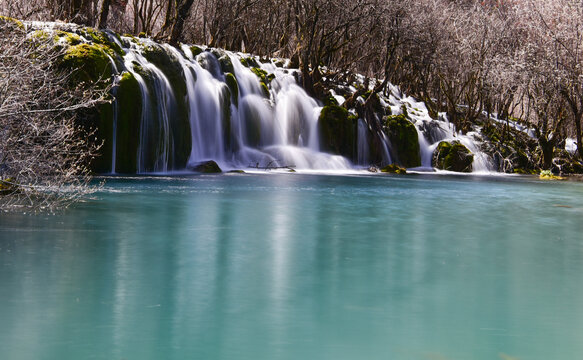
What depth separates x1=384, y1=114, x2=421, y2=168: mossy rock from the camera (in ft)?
120

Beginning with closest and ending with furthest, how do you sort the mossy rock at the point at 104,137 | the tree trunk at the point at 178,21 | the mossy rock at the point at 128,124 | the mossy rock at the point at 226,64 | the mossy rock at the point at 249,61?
the mossy rock at the point at 104,137
the mossy rock at the point at 128,124
the tree trunk at the point at 178,21
the mossy rock at the point at 226,64
the mossy rock at the point at 249,61

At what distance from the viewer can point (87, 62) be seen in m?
21.5

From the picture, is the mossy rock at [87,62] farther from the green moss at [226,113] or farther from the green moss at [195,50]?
the green moss at [195,50]

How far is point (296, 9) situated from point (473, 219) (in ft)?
77.2

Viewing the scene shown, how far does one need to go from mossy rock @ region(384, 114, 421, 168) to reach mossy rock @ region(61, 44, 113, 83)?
18.6m

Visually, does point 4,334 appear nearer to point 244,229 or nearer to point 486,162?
point 244,229

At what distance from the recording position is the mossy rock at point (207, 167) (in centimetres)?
2548

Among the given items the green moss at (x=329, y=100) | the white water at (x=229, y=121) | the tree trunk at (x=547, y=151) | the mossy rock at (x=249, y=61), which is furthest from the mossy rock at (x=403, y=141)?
the mossy rock at (x=249, y=61)

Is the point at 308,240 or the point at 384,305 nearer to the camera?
the point at 384,305

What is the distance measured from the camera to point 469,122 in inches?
1657

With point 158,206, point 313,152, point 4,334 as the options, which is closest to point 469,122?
point 313,152

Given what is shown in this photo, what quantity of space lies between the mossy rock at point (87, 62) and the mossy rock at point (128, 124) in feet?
2.54

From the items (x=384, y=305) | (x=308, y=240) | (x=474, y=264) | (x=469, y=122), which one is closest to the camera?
(x=384, y=305)

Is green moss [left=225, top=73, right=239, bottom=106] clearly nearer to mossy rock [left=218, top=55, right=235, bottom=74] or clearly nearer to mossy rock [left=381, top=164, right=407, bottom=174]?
mossy rock [left=218, top=55, right=235, bottom=74]
